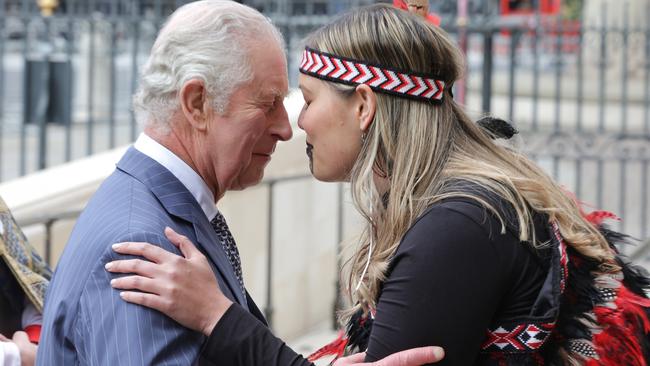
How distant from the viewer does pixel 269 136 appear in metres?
2.38

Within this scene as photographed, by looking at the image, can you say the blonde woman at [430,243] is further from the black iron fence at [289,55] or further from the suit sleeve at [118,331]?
the black iron fence at [289,55]

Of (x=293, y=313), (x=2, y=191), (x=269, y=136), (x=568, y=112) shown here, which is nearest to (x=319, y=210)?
(x=293, y=313)

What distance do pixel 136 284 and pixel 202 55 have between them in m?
0.50

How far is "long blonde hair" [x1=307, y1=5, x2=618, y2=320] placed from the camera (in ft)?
7.16

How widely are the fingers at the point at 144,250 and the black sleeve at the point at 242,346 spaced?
0.19 meters

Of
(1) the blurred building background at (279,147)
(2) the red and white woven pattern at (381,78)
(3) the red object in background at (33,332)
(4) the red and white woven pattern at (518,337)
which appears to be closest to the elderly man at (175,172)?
(2) the red and white woven pattern at (381,78)

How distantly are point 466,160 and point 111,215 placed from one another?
29.8 inches

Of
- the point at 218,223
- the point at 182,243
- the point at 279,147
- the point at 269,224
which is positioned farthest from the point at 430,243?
the point at 279,147

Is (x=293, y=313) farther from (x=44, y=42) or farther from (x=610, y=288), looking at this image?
(x=610, y=288)

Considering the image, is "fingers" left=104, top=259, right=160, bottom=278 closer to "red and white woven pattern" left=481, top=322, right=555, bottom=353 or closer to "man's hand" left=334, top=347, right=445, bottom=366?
"man's hand" left=334, top=347, right=445, bottom=366

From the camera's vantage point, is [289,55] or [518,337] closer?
[518,337]

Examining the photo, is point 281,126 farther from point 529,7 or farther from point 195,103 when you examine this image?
point 529,7

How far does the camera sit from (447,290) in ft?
6.64

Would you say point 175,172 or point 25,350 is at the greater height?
point 175,172
